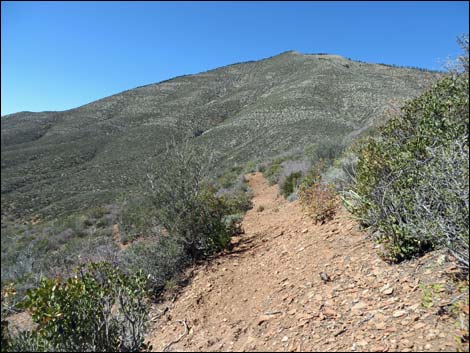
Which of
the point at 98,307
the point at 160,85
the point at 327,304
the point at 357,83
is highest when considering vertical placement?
the point at 160,85

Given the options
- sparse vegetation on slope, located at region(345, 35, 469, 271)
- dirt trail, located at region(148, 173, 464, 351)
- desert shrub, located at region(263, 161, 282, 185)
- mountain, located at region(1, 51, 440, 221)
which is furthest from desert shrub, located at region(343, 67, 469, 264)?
desert shrub, located at region(263, 161, 282, 185)

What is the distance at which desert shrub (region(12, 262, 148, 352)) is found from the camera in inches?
105

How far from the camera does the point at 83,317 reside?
2826 mm

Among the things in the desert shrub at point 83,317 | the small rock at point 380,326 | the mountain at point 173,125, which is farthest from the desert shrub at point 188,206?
the small rock at point 380,326

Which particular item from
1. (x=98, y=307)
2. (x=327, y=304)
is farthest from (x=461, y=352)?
(x=98, y=307)

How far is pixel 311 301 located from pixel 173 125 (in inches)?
1479

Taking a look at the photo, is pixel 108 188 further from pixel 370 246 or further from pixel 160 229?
pixel 370 246

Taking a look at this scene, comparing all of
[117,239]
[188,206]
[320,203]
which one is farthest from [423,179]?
[117,239]

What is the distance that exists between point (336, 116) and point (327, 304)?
105 feet

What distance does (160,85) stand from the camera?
60.6 metres

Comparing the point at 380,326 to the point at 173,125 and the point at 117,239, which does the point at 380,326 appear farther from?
the point at 173,125

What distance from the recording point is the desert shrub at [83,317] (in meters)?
2.66

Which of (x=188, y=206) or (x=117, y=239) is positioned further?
(x=117, y=239)

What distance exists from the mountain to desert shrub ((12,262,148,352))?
12.5ft
